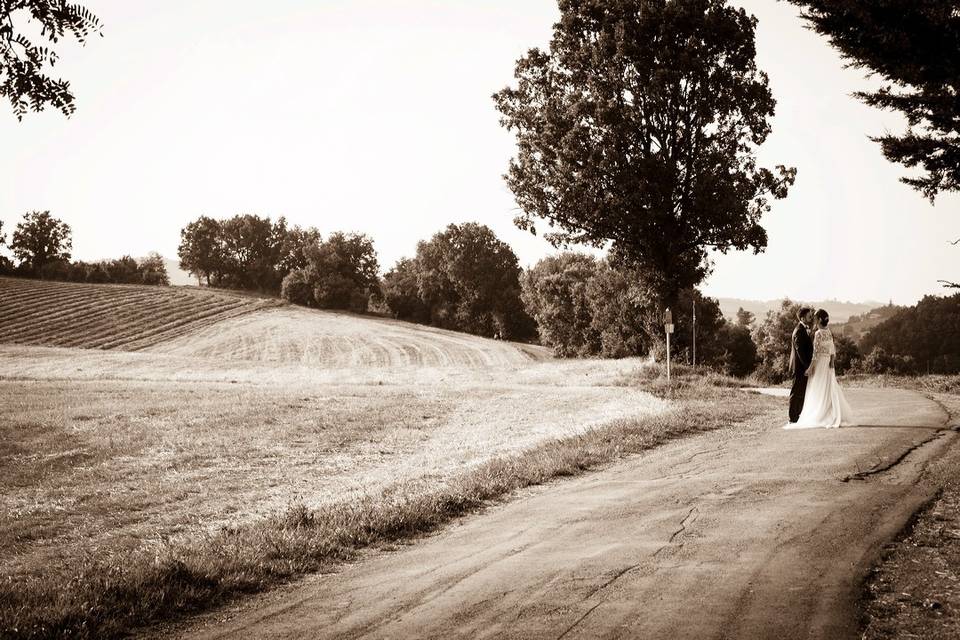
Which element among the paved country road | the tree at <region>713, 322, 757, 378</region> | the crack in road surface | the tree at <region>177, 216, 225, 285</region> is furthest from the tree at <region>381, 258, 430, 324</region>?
the crack in road surface

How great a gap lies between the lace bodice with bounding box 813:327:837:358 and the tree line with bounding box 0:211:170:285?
88410 mm

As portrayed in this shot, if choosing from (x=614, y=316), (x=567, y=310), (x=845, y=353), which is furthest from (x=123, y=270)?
(x=845, y=353)

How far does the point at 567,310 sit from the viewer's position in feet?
230

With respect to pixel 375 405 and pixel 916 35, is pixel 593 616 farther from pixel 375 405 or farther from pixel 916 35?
pixel 375 405

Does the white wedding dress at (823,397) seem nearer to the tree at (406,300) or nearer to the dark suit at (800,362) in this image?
the dark suit at (800,362)

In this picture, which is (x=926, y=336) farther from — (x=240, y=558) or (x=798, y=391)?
(x=240, y=558)

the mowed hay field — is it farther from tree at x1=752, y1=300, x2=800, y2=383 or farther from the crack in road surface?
tree at x1=752, y1=300, x2=800, y2=383

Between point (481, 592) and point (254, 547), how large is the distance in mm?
2973

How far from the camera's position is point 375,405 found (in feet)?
91.6

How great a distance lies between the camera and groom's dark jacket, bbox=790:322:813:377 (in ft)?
48.4

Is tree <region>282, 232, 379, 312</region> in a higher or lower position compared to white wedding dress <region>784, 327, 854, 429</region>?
higher

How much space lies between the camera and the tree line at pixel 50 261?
269 feet

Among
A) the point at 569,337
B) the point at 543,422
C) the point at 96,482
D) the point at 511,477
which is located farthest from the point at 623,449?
the point at 569,337

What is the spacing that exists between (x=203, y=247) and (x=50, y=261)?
2002 cm
